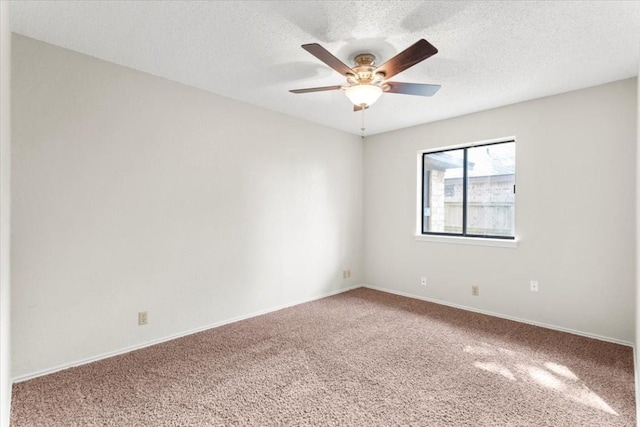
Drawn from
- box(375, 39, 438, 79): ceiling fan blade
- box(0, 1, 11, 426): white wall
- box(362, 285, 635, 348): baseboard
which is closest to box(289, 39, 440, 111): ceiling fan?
box(375, 39, 438, 79): ceiling fan blade

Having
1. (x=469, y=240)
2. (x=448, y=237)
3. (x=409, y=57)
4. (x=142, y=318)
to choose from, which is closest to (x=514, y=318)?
(x=469, y=240)

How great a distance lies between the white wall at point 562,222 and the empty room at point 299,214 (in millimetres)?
19

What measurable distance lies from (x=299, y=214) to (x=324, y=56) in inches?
95.6

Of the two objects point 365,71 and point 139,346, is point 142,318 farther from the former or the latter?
point 365,71

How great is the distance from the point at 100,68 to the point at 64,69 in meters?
0.25

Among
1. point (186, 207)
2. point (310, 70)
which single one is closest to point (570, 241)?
point (310, 70)

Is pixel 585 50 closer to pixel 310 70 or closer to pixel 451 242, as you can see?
pixel 310 70

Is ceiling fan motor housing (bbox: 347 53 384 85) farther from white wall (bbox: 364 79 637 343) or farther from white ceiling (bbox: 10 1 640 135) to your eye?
white wall (bbox: 364 79 637 343)

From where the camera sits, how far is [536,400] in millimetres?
2117

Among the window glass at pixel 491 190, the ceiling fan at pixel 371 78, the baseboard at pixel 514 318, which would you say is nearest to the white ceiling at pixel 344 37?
the ceiling fan at pixel 371 78

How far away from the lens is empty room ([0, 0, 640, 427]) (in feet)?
6.72

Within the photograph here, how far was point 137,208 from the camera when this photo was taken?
2.84 metres

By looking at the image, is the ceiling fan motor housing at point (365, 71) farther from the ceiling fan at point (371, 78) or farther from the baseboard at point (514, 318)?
the baseboard at point (514, 318)

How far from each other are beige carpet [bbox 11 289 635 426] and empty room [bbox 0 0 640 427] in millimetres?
19
